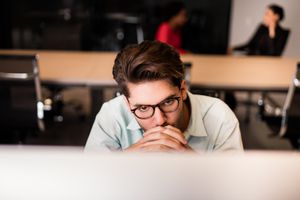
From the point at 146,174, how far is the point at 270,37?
234 centimetres

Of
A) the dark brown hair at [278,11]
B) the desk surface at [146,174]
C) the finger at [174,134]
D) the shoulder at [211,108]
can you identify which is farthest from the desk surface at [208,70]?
the desk surface at [146,174]

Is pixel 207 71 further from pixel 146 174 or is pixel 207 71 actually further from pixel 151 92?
pixel 146 174

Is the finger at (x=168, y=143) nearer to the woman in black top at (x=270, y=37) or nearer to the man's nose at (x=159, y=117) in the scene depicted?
the man's nose at (x=159, y=117)

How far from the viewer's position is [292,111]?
2.10 metres

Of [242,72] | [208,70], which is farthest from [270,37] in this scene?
[208,70]

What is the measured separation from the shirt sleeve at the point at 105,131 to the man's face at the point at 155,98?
0.28ft

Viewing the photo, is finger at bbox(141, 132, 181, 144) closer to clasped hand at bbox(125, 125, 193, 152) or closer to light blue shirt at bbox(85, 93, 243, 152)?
clasped hand at bbox(125, 125, 193, 152)

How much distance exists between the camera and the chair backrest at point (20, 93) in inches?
79.8

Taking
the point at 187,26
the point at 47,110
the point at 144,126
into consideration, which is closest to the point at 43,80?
the point at 47,110

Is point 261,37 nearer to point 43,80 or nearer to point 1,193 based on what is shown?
point 43,80

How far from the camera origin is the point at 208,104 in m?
1.12

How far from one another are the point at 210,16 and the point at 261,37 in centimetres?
165

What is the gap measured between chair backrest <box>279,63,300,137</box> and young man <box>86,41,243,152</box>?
1.06 m

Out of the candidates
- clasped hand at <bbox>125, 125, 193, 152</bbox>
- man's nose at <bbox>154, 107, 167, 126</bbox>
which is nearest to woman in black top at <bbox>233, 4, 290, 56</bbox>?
man's nose at <bbox>154, 107, 167, 126</bbox>
